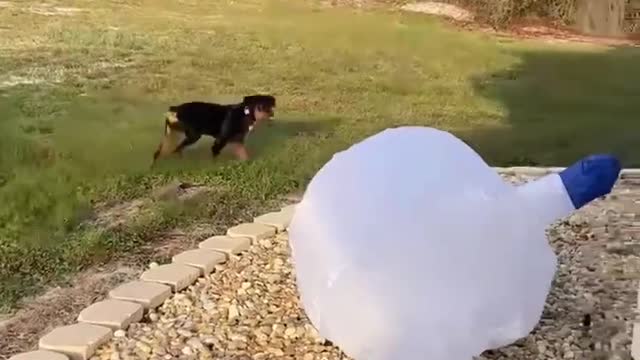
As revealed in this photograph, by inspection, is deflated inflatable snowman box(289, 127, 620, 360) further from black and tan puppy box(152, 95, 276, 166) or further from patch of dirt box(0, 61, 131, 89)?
patch of dirt box(0, 61, 131, 89)

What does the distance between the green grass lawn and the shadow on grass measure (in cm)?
2

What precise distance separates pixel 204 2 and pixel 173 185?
585 cm

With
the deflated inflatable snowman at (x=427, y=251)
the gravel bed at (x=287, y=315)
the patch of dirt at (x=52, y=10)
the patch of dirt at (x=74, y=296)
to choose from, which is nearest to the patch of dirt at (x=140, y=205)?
the patch of dirt at (x=74, y=296)

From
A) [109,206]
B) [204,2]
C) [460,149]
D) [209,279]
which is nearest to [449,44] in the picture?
[204,2]

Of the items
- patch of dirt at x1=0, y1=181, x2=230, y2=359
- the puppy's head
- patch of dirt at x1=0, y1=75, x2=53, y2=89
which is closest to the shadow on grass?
the puppy's head

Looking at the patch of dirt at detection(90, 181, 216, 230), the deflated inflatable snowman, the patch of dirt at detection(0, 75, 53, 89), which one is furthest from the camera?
the patch of dirt at detection(0, 75, 53, 89)

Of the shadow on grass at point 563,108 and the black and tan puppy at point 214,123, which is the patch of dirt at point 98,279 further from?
the shadow on grass at point 563,108

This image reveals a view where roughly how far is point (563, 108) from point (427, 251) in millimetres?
4588

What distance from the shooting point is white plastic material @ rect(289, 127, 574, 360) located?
87.8 inches

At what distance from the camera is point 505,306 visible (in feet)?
7.50

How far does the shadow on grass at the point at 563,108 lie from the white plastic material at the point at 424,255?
2.92 meters

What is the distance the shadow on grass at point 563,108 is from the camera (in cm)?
555

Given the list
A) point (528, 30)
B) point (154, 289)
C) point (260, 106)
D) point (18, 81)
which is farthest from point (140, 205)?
point (528, 30)

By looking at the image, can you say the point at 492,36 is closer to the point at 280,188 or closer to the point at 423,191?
the point at 280,188
